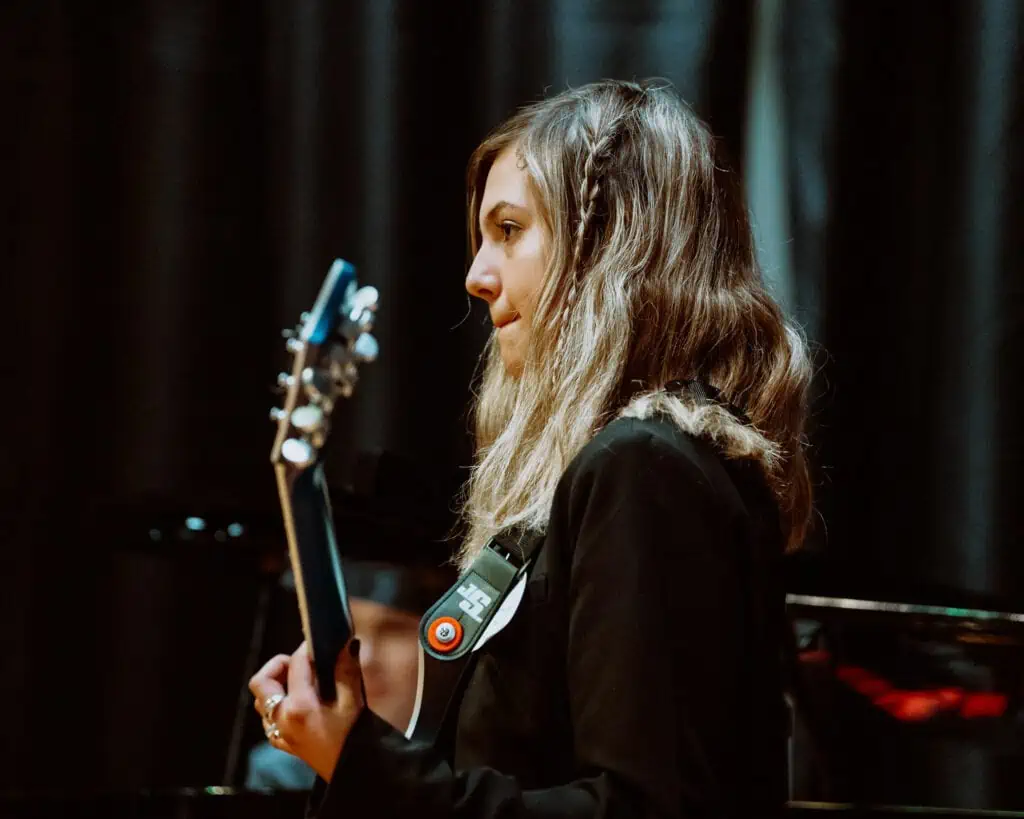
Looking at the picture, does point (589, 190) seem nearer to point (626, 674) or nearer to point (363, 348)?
point (363, 348)

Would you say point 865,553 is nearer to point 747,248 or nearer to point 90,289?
point 747,248

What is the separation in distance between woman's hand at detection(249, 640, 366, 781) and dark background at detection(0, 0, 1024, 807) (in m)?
1.40

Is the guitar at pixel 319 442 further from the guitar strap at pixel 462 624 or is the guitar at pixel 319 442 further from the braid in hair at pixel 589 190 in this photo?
the braid in hair at pixel 589 190

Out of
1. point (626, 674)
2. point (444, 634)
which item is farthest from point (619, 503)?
point (444, 634)

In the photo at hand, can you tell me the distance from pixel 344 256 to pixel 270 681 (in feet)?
5.11

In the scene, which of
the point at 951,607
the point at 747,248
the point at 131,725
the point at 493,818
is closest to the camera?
the point at 493,818

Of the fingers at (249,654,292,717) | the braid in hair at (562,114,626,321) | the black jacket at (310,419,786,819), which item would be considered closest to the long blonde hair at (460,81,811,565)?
the braid in hair at (562,114,626,321)

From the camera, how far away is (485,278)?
4.38 feet

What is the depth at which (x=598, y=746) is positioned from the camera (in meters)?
0.97

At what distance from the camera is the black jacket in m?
0.96

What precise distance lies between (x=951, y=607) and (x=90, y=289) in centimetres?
181

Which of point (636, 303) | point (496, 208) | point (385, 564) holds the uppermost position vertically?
point (496, 208)

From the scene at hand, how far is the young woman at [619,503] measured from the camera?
38.1 inches

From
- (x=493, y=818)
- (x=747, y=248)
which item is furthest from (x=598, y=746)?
(x=747, y=248)
